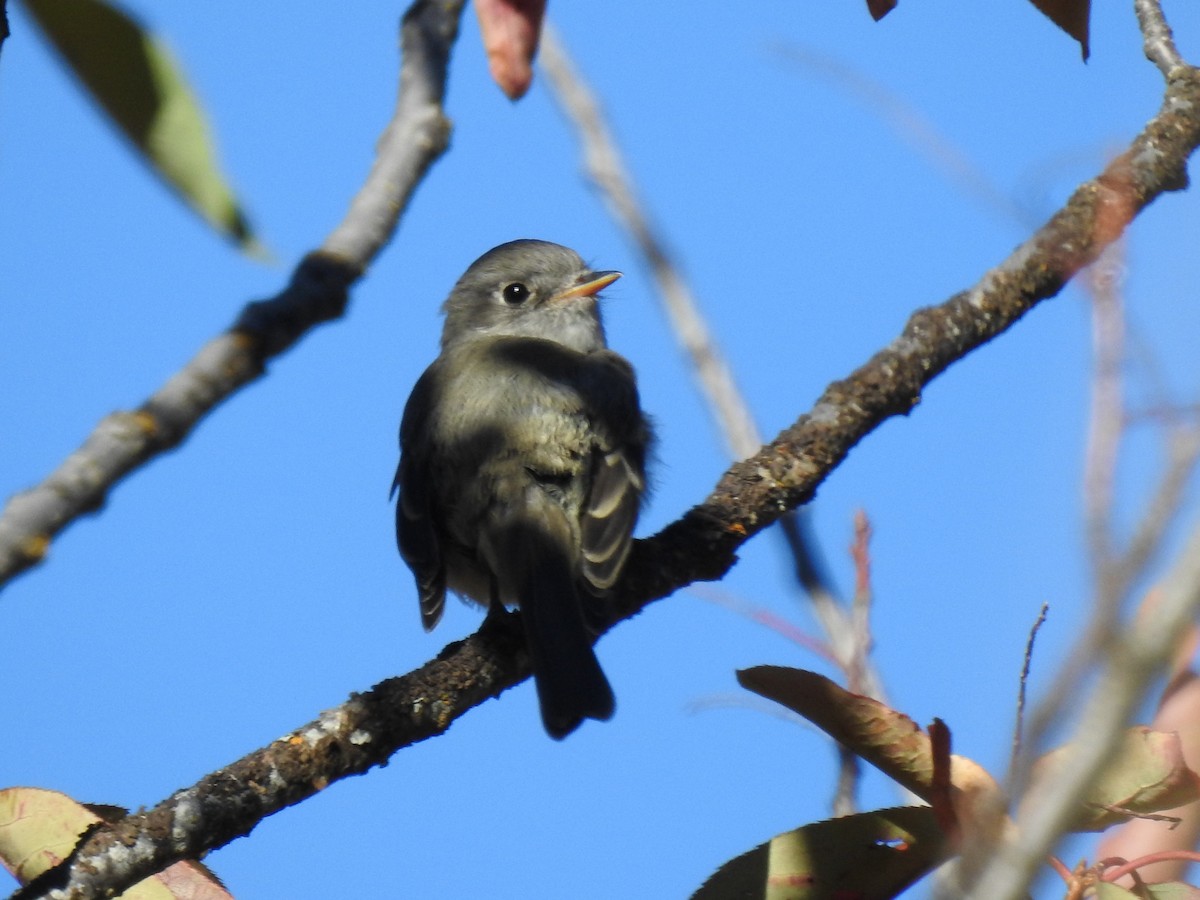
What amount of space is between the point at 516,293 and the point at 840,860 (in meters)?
4.27

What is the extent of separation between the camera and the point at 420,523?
4.80 metres

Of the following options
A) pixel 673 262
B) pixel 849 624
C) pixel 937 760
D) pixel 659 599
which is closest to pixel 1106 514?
pixel 937 760

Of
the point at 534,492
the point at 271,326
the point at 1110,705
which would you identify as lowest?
the point at 1110,705

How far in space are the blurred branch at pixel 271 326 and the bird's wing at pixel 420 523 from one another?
8.15 feet

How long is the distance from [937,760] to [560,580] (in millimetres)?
2256

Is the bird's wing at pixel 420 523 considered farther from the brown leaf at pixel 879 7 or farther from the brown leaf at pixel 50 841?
the brown leaf at pixel 879 7

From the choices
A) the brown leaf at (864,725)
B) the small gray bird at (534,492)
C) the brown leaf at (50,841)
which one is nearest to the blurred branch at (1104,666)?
the brown leaf at (864,725)

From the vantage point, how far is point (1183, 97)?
13.0 ft

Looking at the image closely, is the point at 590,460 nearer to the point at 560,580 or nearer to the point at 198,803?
the point at 560,580

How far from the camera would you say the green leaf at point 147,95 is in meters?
1.56

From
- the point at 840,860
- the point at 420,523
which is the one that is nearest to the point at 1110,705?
the point at 840,860

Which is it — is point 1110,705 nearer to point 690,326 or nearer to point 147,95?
point 147,95

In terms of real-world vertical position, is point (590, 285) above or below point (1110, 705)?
above

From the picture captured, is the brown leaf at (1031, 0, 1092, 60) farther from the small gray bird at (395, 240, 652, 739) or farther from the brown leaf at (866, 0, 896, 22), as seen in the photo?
the small gray bird at (395, 240, 652, 739)
